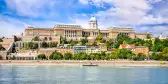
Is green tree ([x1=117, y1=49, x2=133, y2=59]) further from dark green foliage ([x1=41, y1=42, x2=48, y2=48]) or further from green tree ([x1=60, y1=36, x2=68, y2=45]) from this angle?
dark green foliage ([x1=41, y1=42, x2=48, y2=48])

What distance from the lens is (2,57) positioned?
72.8 meters

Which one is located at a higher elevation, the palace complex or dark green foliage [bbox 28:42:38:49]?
the palace complex

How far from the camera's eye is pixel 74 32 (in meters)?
96.7

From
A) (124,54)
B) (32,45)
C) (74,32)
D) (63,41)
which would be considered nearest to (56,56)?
(124,54)

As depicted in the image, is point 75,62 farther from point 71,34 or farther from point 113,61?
point 71,34

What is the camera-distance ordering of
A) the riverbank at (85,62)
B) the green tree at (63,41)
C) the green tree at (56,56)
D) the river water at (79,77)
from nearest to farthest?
the river water at (79,77) < the riverbank at (85,62) < the green tree at (56,56) < the green tree at (63,41)

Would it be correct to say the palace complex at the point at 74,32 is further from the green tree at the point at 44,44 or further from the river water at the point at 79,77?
the river water at the point at 79,77

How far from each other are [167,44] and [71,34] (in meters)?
24.9

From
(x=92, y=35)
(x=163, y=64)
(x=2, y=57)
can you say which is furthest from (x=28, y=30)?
(x=163, y=64)

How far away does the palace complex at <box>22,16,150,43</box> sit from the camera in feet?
304

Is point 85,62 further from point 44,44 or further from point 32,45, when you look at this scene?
point 44,44

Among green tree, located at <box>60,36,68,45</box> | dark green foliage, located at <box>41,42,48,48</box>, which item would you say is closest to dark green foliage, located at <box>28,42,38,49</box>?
dark green foliage, located at <box>41,42,48,48</box>

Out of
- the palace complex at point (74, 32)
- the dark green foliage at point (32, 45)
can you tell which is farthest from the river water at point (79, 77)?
the palace complex at point (74, 32)

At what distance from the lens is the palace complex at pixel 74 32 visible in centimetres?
9262
